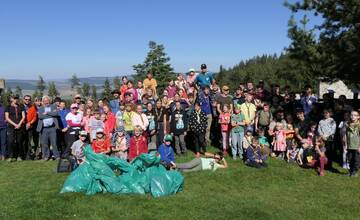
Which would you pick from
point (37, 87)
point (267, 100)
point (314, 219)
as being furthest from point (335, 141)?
point (37, 87)

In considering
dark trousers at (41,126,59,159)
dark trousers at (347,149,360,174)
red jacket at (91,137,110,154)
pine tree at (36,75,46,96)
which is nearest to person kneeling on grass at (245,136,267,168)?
dark trousers at (347,149,360,174)

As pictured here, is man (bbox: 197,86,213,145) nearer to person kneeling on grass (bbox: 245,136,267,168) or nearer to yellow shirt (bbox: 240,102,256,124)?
yellow shirt (bbox: 240,102,256,124)

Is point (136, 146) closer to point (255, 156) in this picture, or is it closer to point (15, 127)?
point (255, 156)

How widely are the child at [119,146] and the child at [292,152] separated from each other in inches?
189

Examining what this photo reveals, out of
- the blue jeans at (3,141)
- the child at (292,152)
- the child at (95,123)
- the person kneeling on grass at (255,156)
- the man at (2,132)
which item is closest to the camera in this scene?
the person kneeling on grass at (255,156)

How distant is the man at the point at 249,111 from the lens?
1236 cm

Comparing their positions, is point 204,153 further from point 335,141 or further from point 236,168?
point 335,141

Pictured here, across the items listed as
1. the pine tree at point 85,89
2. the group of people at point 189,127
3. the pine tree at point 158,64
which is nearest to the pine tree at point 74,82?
the pine tree at point 85,89

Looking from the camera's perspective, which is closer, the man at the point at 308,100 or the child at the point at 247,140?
the child at the point at 247,140

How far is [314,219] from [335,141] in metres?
5.06

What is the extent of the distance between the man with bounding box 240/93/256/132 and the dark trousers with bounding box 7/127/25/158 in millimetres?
6847

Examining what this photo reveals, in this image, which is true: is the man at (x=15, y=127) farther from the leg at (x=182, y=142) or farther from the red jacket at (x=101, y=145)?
the leg at (x=182, y=142)

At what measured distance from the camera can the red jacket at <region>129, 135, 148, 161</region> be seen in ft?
34.5

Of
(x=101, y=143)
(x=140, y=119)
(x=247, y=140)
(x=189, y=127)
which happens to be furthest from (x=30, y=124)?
(x=247, y=140)
